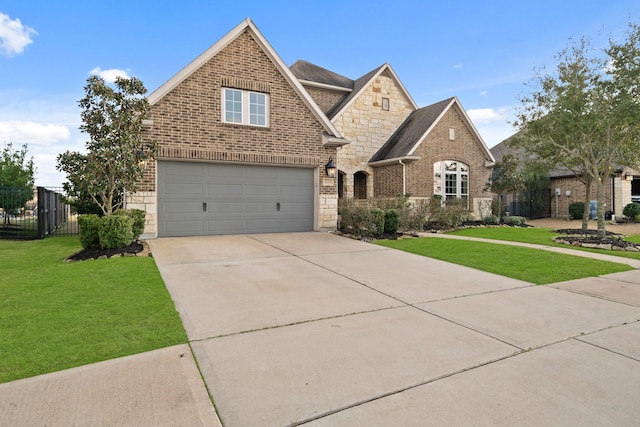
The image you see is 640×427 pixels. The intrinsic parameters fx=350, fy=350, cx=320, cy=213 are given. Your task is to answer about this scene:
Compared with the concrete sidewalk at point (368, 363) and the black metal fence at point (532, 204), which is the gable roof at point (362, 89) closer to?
the black metal fence at point (532, 204)

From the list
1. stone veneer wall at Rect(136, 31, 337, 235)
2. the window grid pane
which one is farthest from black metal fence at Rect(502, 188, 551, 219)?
the window grid pane

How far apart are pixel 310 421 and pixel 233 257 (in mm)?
6200

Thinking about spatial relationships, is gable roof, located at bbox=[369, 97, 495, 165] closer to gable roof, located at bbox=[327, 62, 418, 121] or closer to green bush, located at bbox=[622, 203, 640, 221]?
gable roof, located at bbox=[327, 62, 418, 121]

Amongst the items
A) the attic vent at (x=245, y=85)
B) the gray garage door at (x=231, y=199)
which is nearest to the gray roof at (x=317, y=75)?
the attic vent at (x=245, y=85)

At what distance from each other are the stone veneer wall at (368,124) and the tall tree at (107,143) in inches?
443

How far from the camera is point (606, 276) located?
6.93 m

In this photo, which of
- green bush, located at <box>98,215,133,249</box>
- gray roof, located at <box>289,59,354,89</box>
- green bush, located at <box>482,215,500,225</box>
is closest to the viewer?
green bush, located at <box>98,215,133,249</box>

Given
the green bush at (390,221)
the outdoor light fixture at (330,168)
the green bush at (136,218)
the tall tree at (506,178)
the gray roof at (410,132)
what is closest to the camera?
the green bush at (136,218)

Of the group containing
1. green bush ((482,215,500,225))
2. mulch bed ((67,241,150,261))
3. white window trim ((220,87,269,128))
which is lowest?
mulch bed ((67,241,150,261))

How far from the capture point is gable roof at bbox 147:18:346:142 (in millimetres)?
10875

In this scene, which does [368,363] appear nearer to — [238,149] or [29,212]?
[238,149]

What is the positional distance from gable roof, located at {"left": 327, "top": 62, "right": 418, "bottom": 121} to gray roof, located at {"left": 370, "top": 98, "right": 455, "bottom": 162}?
1.79 metres

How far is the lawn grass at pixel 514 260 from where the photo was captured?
7.02 metres

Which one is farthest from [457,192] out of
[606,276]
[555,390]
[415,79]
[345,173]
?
[555,390]
